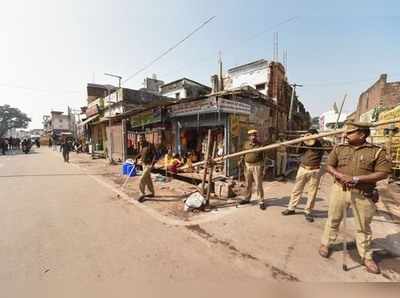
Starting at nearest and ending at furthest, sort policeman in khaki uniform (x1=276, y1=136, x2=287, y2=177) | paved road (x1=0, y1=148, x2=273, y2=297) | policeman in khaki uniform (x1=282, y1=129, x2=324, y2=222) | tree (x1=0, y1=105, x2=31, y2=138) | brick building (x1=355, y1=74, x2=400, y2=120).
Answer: paved road (x1=0, y1=148, x2=273, y2=297) → policeman in khaki uniform (x1=282, y1=129, x2=324, y2=222) → policeman in khaki uniform (x1=276, y1=136, x2=287, y2=177) → brick building (x1=355, y1=74, x2=400, y2=120) → tree (x1=0, y1=105, x2=31, y2=138)

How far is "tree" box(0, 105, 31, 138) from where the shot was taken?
5809 cm

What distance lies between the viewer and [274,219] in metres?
4.95

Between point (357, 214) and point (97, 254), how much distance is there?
4.03 metres

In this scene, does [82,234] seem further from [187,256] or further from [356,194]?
[356,194]

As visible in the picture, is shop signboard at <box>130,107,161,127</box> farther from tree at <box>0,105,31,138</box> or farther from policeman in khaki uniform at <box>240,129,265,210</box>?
tree at <box>0,105,31,138</box>

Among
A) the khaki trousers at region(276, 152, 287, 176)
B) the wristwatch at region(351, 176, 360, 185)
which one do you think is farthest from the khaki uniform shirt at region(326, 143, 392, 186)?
the khaki trousers at region(276, 152, 287, 176)

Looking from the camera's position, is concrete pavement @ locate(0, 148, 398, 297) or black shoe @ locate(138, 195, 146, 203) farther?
black shoe @ locate(138, 195, 146, 203)

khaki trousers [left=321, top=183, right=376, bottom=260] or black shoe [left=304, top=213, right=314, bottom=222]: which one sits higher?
khaki trousers [left=321, top=183, right=376, bottom=260]

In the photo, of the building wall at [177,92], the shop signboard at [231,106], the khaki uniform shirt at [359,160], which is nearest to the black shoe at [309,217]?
the khaki uniform shirt at [359,160]

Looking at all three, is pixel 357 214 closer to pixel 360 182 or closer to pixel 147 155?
pixel 360 182

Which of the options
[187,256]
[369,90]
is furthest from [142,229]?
[369,90]

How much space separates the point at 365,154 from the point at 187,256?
307 centimetres

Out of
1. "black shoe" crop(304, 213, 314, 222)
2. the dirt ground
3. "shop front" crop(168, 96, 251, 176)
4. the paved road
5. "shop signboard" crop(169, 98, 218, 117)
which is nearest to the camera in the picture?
the paved road

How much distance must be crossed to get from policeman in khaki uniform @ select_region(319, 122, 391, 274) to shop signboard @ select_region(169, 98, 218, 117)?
20.3 ft
